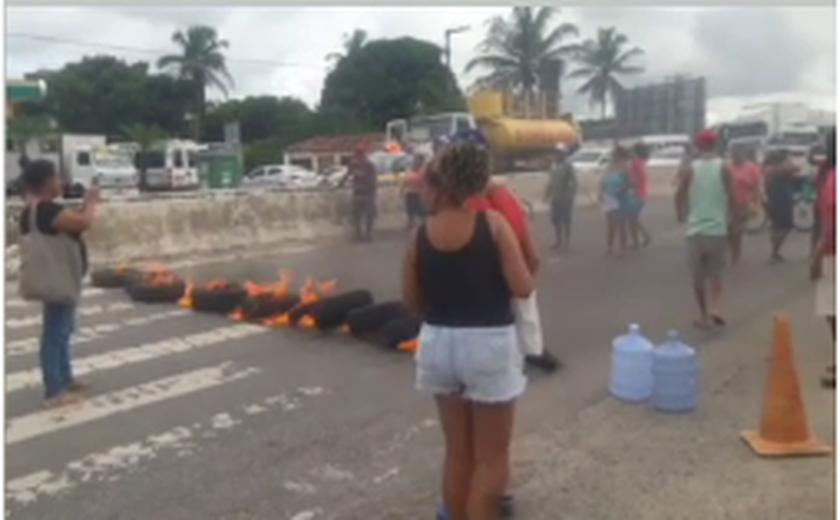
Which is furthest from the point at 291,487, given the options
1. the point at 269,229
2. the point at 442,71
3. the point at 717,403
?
the point at 442,71

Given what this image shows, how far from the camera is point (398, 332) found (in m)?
7.51

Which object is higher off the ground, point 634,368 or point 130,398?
point 634,368

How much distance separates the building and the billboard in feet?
17.8

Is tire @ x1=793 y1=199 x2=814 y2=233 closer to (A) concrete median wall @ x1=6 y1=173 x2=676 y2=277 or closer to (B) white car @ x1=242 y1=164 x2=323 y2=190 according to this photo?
(A) concrete median wall @ x1=6 y1=173 x2=676 y2=277

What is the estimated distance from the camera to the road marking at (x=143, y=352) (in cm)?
691

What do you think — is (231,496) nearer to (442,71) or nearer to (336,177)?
(336,177)

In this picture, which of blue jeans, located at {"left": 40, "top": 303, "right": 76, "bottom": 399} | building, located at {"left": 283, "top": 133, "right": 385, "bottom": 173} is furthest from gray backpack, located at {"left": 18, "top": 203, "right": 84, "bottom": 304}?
building, located at {"left": 283, "top": 133, "right": 385, "bottom": 173}

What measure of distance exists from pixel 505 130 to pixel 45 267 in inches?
725

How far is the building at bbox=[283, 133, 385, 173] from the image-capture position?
18984 mm

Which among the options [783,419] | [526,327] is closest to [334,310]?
[783,419]

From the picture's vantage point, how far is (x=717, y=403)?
5820 mm

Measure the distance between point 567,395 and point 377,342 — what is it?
6.75ft

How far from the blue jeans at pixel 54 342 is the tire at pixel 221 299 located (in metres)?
3.04

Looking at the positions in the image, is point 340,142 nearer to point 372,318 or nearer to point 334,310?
point 334,310
